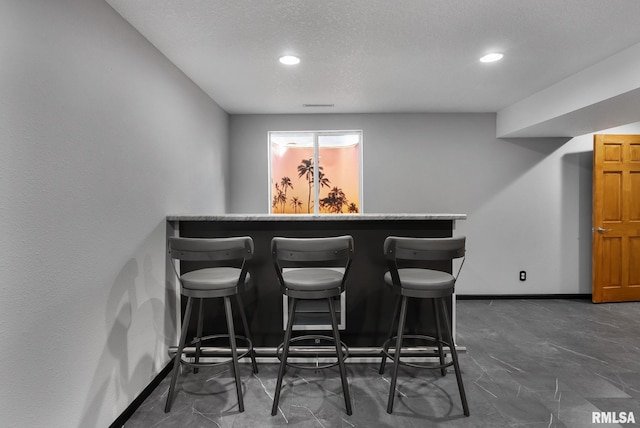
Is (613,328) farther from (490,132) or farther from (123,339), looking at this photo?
(123,339)

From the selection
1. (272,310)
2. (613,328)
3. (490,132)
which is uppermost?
(490,132)

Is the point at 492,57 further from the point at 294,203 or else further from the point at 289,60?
the point at 294,203

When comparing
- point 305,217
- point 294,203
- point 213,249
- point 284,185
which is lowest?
point 213,249

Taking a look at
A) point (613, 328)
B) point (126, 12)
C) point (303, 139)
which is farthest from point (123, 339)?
point (613, 328)

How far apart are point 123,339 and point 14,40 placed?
1.66 metres

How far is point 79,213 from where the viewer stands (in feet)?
5.67

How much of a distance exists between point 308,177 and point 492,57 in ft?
9.35

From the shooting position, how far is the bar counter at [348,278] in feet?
8.95

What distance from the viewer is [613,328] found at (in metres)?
3.50

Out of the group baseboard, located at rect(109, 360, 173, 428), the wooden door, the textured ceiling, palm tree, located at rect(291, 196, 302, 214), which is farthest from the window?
the wooden door

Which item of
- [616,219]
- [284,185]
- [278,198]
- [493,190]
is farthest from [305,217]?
[616,219]

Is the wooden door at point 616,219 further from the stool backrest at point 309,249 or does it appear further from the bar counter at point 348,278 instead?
the stool backrest at point 309,249

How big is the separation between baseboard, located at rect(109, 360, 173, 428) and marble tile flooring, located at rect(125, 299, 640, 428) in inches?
1.6

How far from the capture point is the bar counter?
2727 mm
